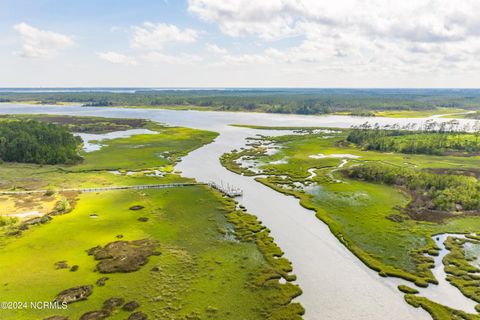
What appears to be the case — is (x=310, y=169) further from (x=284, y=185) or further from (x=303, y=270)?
(x=303, y=270)

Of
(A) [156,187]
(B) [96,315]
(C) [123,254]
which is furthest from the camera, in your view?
(A) [156,187]

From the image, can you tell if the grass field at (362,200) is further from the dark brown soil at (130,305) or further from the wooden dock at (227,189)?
the dark brown soil at (130,305)

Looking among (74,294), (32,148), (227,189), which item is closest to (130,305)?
(74,294)

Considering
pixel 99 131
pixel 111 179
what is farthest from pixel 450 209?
pixel 99 131

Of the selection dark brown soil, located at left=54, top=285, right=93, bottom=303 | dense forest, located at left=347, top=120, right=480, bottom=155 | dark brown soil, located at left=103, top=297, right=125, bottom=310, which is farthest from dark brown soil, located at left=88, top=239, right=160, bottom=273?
dense forest, located at left=347, top=120, right=480, bottom=155

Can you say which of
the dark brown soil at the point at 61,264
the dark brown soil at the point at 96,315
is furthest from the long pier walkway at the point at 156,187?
the dark brown soil at the point at 96,315

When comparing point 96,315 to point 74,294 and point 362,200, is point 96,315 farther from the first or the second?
point 362,200
